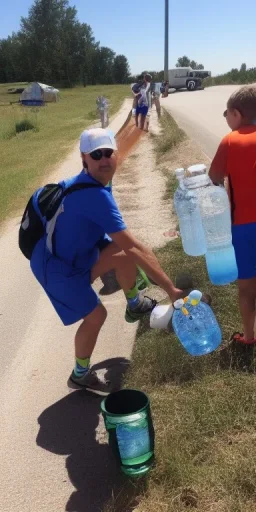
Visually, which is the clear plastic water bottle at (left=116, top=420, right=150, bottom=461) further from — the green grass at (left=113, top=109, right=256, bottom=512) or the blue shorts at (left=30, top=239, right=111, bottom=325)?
the blue shorts at (left=30, top=239, right=111, bottom=325)

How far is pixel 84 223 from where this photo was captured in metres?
3.42

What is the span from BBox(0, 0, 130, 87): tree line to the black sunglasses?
85.8 metres

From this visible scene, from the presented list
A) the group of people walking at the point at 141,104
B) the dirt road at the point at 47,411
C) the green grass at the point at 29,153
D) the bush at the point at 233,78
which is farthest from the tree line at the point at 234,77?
the dirt road at the point at 47,411

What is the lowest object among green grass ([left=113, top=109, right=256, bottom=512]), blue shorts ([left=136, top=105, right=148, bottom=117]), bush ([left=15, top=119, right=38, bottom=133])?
bush ([left=15, top=119, right=38, bottom=133])

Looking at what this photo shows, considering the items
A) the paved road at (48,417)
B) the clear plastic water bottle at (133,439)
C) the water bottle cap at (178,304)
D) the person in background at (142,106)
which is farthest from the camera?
the person in background at (142,106)

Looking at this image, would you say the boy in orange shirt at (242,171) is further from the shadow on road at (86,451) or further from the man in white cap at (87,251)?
the shadow on road at (86,451)

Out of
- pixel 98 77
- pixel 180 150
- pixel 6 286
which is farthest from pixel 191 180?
pixel 98 77

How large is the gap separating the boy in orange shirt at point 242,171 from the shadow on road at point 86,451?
1.15 metres

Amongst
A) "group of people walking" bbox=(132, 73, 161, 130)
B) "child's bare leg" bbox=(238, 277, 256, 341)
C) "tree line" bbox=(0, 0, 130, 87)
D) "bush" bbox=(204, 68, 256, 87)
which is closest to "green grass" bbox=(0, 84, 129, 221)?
"group of people walking" bbox=(132, 73, 161, 130)

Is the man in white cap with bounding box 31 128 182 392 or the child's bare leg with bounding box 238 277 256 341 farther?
the child's bare leg with bounding box 238 277 256 341

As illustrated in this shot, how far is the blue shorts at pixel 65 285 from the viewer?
3.50 m

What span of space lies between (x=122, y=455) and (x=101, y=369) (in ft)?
4.04

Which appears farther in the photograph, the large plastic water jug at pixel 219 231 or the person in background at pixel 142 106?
the person in background at pixel 142 106

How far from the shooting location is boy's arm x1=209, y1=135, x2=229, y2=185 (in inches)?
135
